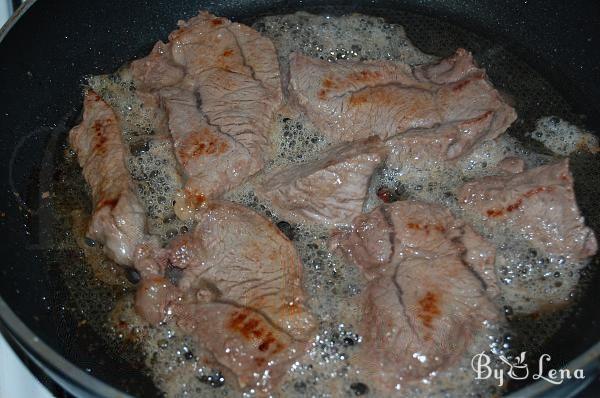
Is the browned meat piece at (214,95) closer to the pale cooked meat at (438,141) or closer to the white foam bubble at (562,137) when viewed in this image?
the pale cooked meat at (438,141)

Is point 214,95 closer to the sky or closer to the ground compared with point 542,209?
closer to the sky

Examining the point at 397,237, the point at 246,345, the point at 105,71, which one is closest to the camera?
the point at 246,345

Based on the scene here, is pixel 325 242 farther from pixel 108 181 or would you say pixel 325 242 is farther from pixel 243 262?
pixel 108 181

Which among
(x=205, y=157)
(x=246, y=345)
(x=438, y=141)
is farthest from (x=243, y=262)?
(x=438, y=141)

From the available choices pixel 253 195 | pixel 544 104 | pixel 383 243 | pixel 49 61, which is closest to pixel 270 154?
pixel 253 195

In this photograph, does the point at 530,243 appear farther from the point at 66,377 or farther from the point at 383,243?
the point at 66,377

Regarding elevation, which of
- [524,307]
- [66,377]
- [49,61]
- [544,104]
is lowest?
[524,307]

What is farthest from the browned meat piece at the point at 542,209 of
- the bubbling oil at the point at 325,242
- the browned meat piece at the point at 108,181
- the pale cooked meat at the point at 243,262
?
the browned meat piece at the point at 108,181
